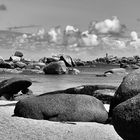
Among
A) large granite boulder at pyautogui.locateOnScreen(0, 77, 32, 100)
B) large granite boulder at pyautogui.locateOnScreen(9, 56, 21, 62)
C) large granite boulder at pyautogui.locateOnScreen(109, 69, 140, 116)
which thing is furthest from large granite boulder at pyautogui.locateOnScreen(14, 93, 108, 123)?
large granite boulder at pyautogui.locateOnScreen(9, 56, 21, 62)

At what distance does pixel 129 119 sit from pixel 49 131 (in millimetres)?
2632

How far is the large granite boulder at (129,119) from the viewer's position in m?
7.50

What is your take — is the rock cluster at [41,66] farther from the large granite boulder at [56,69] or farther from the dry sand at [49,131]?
the dry sand at [49,131]

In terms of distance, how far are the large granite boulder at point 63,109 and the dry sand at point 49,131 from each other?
2.53 ft

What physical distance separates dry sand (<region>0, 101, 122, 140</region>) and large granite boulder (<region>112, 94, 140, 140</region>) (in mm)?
1745

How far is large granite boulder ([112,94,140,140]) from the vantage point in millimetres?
7500

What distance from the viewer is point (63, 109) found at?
1144 cm

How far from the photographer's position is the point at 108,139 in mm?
9445

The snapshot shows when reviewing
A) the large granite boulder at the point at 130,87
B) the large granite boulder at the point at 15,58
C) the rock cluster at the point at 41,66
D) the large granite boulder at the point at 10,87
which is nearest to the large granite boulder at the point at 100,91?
the large granite boulder at the point at 10,87

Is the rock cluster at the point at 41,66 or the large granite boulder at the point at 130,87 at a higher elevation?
the large granite boulder at the point at 130,87

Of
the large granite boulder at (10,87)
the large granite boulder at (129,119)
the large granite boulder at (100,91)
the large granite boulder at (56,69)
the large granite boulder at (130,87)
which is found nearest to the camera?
the large granite boulder at (129,119)

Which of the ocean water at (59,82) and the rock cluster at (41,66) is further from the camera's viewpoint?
the rock cluster at (41,66)

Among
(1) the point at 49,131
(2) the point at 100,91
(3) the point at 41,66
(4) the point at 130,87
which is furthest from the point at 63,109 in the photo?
(3) the point at 41,66

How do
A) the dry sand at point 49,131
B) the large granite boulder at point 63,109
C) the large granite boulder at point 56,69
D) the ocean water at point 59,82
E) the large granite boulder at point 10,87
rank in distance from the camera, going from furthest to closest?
the large granite boulder at point 56,69 → the ocean water at point 59,82 → the large granite boulder at point 10,87 → the large granite boulder at point 63,109 → the dry sand at point 49,131
